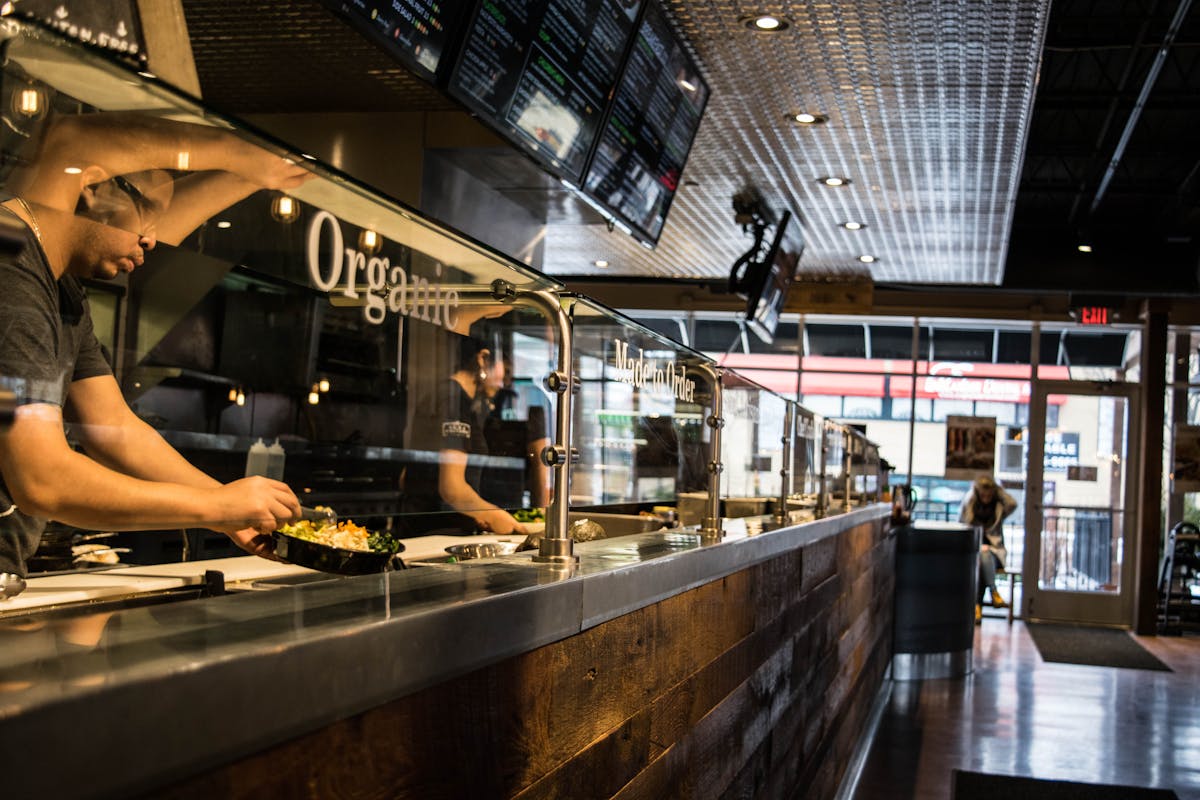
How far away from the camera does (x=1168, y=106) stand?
8305 mm

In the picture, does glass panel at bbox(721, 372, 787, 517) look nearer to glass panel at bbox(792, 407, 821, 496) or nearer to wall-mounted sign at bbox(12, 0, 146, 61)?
glass panel at bbox(792, 407, 821, 496)

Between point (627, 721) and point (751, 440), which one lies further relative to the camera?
point (751, 440)

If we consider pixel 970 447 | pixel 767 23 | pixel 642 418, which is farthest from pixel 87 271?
pixel 970 447

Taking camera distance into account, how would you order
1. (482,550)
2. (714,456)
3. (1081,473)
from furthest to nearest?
1. (1081,473)
2. (714,456)
3. (482,550)

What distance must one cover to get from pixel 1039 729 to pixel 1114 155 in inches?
170

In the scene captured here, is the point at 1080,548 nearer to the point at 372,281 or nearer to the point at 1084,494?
the point at 1084,494

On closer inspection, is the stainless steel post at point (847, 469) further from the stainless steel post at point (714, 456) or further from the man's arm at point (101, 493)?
the man's arm at point (101, 493)

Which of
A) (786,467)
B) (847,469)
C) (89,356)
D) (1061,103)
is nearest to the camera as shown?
(89,356)

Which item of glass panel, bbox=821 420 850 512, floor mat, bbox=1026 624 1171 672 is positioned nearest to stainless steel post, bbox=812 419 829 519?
glass panel, bbox=821 420 850 512

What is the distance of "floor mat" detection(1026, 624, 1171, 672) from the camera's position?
9242 millimetres

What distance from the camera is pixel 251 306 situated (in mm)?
1108

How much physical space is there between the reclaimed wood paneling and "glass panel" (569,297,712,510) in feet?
0.80

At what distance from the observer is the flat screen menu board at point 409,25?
116 inches

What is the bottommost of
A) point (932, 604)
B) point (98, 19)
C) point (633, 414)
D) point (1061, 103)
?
point (932, 604)
